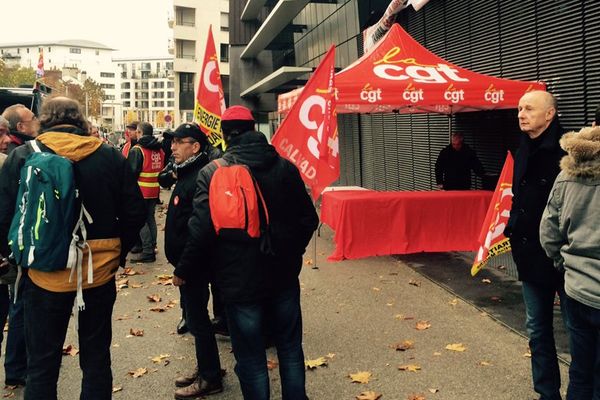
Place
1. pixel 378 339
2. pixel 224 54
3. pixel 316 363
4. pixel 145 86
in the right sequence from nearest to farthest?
pixel 316 363 < pixel 378 339 < pixel 224 54 < pixel 145 86

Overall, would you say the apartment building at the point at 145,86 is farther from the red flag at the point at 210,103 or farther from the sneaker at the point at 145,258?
the red flag at the point at 210,103

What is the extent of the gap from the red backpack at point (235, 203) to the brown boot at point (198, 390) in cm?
145

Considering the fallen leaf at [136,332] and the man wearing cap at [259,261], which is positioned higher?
the man wearing cap at [259,261]

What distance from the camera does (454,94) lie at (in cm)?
730

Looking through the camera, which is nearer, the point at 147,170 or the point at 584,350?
the point at 584,350

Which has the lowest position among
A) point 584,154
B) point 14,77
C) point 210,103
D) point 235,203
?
point 235,203

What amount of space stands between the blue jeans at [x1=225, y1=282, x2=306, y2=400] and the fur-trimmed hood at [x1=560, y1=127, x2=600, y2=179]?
1759 millimetres

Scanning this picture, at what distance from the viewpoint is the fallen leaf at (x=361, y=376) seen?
4.41 m

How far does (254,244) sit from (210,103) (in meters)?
3.96

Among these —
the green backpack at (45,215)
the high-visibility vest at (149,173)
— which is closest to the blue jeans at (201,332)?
the green backpack at (45,215)

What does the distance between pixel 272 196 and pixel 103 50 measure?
178153 millimetres

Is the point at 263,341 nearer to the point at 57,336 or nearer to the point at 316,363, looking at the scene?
the point at 57,336

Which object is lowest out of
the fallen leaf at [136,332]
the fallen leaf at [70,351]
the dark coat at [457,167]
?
the fallen leaf at [70,351]

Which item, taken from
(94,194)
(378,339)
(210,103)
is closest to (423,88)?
(210,103)
